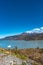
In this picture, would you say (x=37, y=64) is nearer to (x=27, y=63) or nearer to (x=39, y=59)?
(x=27, y=63)

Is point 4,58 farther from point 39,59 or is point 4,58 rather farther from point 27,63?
point 39,59

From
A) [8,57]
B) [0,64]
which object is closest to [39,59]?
[8,57]

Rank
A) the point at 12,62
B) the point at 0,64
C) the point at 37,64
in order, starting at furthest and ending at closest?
the point at 37,64 < the point at 12,62 < the point at 0,64

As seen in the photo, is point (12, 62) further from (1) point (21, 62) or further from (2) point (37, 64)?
(2) point (37, 64)

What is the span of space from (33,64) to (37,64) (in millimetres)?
360

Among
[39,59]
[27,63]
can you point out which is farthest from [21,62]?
[39,59]

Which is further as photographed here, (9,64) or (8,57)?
(8,57)

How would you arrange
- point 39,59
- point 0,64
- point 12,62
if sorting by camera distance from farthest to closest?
point 39,59
point 12,62
point 0,64

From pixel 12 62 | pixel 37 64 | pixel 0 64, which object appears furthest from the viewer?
pixel 37 64

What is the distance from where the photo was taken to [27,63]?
14602 mm

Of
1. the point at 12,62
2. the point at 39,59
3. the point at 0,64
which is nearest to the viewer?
the point at 0,64

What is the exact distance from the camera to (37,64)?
49.0ft

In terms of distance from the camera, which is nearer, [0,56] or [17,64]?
[17,64]

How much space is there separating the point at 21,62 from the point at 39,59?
2.78m
